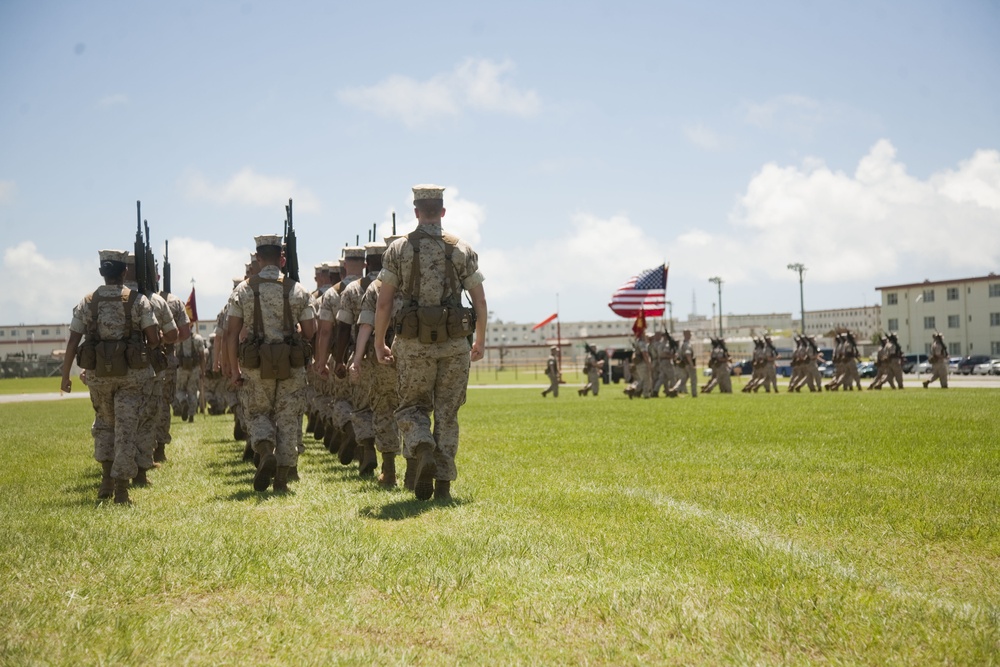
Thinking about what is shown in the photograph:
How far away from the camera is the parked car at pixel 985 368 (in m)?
63.6

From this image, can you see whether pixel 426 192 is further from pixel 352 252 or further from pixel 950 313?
pixel 950 313

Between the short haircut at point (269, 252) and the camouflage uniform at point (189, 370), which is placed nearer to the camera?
the short haircut at point (269, 252)

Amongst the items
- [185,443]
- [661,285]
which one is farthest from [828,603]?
[661,285]

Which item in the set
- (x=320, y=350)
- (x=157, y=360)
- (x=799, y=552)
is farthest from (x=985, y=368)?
(x=799, y=552)

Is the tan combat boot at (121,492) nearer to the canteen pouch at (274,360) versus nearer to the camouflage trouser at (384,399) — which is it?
the canteen pouch at (274,360)

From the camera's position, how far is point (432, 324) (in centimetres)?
720

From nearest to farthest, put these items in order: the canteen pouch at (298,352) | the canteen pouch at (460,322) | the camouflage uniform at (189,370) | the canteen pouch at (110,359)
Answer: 1. the canteen pouch at (460,322)
2. the canteen pouch at (110,359)
3. the canteen pouch at (298,352)
4. the camouflage uniform at (189,370)

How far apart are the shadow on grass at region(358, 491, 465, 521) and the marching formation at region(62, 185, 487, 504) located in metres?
0.17

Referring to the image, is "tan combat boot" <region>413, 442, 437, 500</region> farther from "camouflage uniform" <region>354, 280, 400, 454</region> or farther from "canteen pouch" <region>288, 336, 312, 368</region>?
"canteen pouch" <region>288, 336, 312, 368</region>

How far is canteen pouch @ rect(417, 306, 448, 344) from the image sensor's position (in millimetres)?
7195

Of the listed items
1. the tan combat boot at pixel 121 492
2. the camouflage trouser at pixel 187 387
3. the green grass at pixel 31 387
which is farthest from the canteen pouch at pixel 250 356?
the green grass at pixel 31 387

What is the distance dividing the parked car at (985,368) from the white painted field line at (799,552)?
6432 centimetres

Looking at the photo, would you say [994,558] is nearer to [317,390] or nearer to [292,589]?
[292,589]

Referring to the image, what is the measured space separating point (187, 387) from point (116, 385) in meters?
13.4
